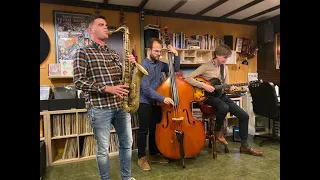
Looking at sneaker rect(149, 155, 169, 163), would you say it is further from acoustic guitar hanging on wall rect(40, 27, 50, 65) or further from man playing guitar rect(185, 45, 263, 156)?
acoustic guitar hanging on wall rect(40, 27, 50, 65)

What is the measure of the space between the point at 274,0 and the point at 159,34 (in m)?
1.84

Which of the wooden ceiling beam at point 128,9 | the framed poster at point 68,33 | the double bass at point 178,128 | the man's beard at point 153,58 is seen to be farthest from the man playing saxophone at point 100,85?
the wooden ceiling beam at point 128,9

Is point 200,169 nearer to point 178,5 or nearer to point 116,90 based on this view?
point 116,90

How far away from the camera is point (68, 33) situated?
3229 millimetres

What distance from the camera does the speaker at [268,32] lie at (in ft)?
13.9

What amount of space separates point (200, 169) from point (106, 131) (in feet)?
4.11

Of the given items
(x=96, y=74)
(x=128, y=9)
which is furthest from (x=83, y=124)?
(x=128, y=9)

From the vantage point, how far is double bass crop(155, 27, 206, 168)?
7.63 feet

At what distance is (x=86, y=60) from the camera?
1656 mm

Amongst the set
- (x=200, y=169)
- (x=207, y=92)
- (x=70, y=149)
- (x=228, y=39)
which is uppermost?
(x=228, y=39)
